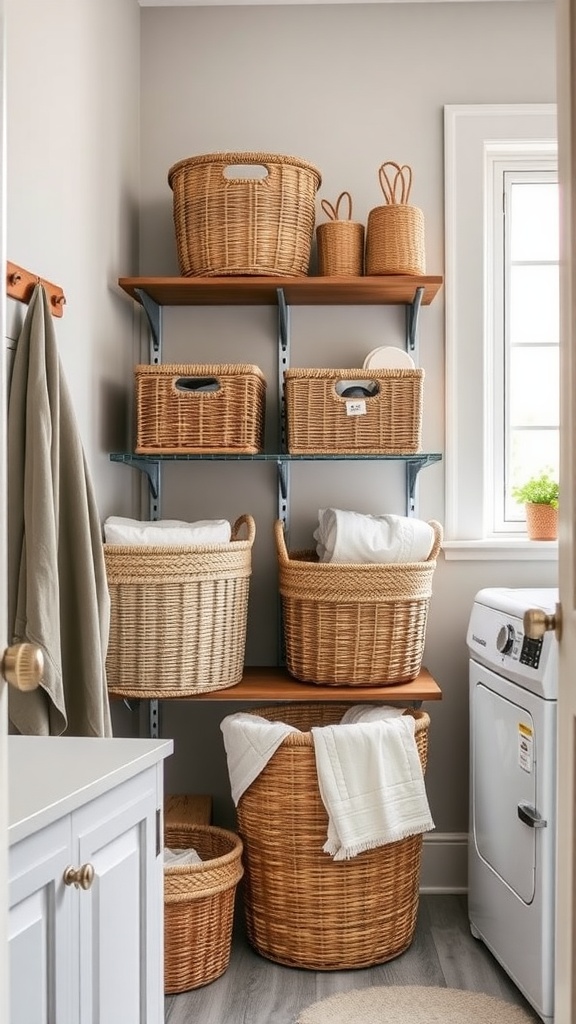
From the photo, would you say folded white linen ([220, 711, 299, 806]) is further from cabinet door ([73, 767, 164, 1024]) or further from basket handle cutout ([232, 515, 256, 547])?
cabinet door ([73, 767, 164, 1024])

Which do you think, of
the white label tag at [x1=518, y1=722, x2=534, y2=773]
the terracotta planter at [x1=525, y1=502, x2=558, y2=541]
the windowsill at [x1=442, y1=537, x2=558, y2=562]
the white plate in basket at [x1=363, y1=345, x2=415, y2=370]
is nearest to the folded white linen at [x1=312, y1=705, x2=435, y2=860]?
the white label tag at [x1=518, y1=722, x2=534, y2=773]

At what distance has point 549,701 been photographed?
2.08m

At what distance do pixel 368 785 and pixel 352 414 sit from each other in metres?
0.92

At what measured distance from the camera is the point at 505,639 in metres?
2.34

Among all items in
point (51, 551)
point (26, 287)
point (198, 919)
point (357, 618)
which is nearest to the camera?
point (51, 551)

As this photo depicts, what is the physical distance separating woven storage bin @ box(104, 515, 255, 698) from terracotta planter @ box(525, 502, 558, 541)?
2.93ft

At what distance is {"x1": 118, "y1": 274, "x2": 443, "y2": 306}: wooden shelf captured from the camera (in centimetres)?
265

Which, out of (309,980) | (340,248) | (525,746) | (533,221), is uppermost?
(533,221)

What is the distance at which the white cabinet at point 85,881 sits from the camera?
1136mm

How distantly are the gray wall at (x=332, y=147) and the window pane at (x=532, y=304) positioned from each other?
240 millimetres

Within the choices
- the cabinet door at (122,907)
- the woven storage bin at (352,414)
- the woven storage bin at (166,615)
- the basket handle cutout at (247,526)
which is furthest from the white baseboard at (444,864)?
the cabinet door at (122,907)

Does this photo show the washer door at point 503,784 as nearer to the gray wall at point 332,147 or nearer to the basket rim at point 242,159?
the gray wall at point 332,147

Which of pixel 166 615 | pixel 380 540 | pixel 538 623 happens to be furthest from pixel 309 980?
pixel 538 623

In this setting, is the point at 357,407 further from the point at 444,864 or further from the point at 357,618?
the point at 444,864
